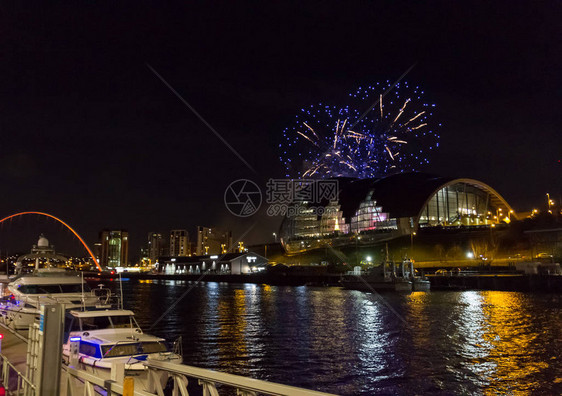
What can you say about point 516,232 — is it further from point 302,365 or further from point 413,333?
point 302,365

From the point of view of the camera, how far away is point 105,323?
17859 mm

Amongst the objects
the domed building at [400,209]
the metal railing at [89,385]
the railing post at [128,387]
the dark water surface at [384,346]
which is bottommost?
the dark water surface at [384,346]

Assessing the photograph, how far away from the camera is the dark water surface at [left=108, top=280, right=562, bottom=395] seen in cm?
1927

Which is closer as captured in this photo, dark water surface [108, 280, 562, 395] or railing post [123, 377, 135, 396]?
railing post [123, 377, 135, 396]

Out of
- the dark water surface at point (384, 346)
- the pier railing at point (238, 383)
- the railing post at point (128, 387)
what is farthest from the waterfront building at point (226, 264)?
the railing post at point (128, 387)

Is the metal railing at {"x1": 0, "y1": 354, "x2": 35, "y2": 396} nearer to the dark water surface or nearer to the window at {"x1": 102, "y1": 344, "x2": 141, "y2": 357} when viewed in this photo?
the window at {"x1": 102, "y1": 344, "x2": 141, "y2": 357}

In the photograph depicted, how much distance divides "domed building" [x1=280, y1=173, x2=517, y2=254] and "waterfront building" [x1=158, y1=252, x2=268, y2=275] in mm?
19118

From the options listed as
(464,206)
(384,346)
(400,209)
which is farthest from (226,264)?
(384,346)

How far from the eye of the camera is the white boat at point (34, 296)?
23984 millimetres

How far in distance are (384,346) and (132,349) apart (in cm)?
1629

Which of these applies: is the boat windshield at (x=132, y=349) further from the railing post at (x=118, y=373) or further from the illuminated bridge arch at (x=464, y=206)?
the illuminated bridge arch at (x=464, y=206)

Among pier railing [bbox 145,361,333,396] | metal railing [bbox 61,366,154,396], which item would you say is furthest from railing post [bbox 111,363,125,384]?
pier railing [bbox 145,361,333,396]

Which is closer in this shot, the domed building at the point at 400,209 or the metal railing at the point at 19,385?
the metal railing at the point at 19,385

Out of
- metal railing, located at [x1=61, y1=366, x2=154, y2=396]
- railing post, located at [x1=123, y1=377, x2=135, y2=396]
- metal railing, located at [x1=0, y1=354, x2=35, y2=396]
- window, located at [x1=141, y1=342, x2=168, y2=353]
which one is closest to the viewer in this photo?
railing post, located at [x1=123, y1=377, x2=135, y2=396]
